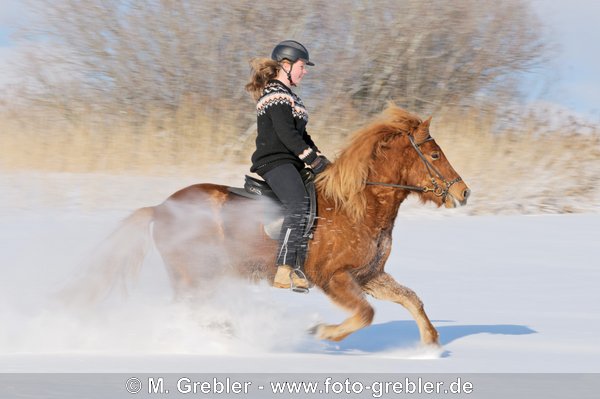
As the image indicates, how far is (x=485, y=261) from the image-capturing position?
1227 centimetres

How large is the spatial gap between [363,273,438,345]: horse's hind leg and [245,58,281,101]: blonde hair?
1603 mm

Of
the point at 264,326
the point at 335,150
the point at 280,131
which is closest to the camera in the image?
the point at 280,131

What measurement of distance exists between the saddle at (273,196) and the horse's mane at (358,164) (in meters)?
0.10

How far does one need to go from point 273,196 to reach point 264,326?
0.96 m

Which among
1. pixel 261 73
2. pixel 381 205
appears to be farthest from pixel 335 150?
pixel 381 205

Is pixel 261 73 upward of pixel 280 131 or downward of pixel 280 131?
upward

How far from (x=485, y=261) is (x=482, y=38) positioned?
766 centimetres

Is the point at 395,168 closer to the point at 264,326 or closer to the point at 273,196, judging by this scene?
the point at 273,196

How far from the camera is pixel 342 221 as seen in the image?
274 inches

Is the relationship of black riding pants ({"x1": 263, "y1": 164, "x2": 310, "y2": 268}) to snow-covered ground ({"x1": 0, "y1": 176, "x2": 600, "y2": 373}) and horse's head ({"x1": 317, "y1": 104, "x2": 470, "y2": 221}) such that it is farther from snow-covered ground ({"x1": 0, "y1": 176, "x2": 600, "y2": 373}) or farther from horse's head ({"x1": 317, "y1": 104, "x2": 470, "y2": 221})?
snow-covered ground ({"x1": 0, "y1": 176, "x2": 600, "y2": 373})

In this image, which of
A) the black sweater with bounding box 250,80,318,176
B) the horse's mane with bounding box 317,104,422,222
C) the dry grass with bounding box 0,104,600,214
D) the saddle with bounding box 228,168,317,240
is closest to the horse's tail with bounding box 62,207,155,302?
the saddle with bounding box 228,168,317,240

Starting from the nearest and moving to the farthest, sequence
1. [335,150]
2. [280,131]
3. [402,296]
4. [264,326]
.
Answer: [280,131]
[402,296]
[264,326]
[335,150]
